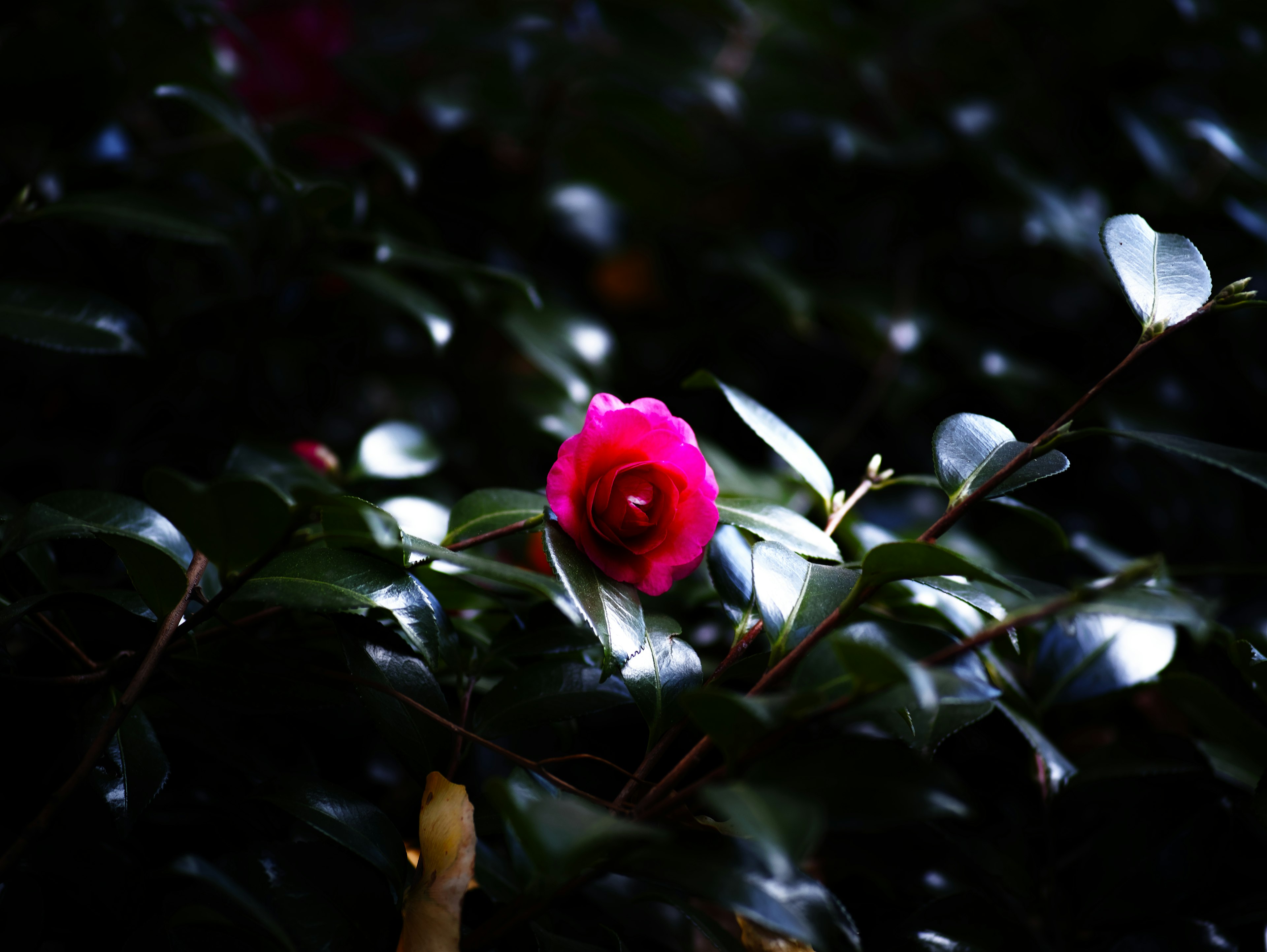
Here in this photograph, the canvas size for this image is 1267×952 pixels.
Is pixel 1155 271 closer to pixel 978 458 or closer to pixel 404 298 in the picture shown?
pixel 978 458

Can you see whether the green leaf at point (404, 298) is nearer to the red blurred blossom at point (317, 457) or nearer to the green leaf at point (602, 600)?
the red blurred blossom at point (317, 457)

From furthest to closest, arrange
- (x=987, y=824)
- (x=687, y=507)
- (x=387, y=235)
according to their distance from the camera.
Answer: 1. (x=387, y=235)
2. (x=987, y=824)
3. (x=687, y=507)

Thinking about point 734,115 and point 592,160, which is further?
point 592,160

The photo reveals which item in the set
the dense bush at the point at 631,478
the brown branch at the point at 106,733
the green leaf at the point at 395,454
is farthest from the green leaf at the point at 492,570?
the green leaf at the point at 395,454

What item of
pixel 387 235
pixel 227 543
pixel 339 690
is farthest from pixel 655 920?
pixel 387 235

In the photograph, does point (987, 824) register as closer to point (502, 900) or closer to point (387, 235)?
point (502, 900)

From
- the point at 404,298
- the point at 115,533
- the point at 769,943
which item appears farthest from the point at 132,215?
the point at 769,943

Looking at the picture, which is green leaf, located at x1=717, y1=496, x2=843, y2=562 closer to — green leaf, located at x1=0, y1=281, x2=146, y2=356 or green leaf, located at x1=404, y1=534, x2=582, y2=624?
green leaf, located at x1=404, y1=534, x2=582, y2=624
